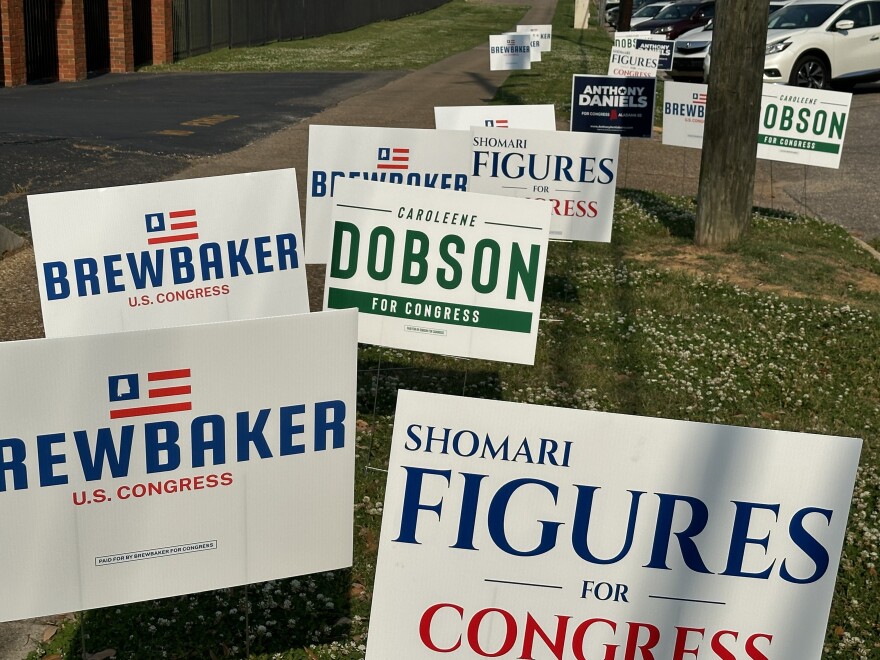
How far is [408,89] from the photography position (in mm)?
26328

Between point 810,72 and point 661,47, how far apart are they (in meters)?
2.78

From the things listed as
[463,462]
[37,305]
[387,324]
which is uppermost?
[463,462]

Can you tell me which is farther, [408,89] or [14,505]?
[408,89]

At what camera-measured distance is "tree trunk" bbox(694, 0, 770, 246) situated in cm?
1127

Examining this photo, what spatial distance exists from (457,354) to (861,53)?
18464 mm

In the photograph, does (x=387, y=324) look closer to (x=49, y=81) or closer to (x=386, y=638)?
(x=386, y=638)

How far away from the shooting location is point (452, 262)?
6324 millimetres

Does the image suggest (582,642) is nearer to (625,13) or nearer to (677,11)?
(625,13)

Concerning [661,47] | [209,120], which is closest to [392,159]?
[209,120]

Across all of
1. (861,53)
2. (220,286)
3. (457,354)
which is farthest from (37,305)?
(861,53)

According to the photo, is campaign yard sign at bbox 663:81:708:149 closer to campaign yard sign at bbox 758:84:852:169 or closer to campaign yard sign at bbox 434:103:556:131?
campaign yard sign at bbox 758:84:852:169

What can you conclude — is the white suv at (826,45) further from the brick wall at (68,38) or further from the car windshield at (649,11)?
the car windshield at (649,11)

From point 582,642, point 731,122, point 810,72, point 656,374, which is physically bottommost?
point 656,374

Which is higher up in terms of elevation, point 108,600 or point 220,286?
point 220,286
